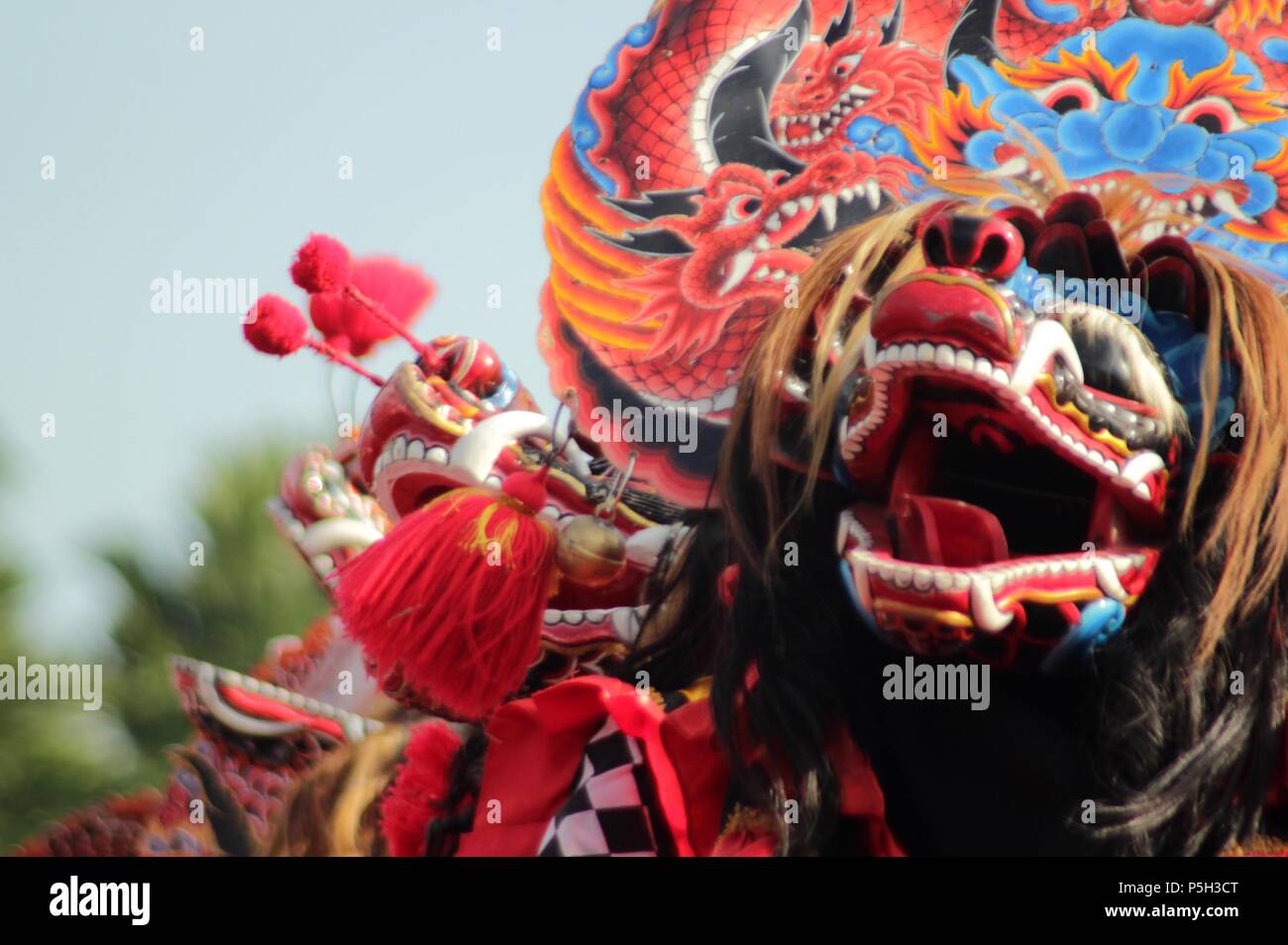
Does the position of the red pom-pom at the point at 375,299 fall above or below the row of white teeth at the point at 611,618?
above

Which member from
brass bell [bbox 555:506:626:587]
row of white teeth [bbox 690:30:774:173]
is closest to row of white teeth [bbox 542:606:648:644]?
brass bell [bbox 555:506:626:587]

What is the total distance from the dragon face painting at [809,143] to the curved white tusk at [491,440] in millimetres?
151

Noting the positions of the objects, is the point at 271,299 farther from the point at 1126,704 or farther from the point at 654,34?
the point at 1126,704

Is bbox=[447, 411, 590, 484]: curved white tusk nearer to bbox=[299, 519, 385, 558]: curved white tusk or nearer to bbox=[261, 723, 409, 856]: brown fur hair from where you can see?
bbox=[299, 519, 385, 558]: curved white tusk

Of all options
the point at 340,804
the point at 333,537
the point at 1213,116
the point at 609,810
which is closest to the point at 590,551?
the point at 609,810

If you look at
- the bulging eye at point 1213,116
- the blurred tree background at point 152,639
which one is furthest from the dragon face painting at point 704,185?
the blurred tree background at point 152,639

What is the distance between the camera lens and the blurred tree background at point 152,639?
21.4ft

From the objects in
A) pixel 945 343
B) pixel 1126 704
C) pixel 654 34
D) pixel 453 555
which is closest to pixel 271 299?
pixel 453 555

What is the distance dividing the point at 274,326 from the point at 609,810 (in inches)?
38.5

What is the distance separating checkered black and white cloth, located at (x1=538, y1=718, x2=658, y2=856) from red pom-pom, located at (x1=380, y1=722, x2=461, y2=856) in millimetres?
369

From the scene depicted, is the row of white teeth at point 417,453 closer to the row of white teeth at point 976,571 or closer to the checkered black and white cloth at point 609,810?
the checkered black and white cloth at point 609,810

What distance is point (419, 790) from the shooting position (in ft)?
10.6

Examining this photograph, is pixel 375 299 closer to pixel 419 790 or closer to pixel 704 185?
pixel 704 185

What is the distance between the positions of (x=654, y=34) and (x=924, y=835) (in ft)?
5.22
